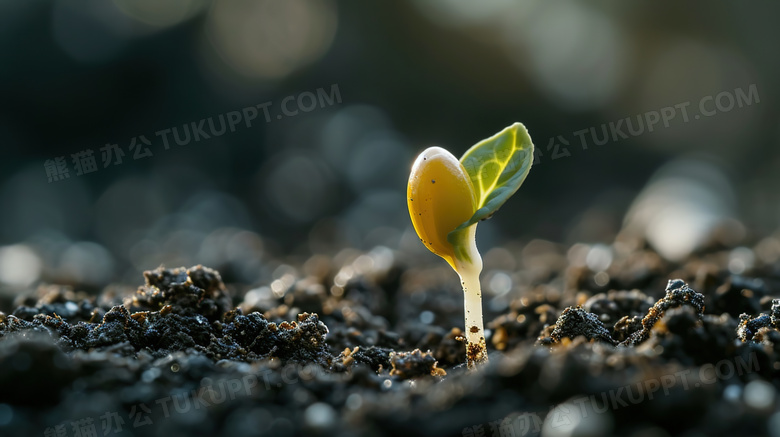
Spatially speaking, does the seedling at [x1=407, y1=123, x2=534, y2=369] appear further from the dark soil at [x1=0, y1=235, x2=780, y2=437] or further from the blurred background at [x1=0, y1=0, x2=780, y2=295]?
the blurred background at [x1=0, y1=0, x2=780, y2=295]

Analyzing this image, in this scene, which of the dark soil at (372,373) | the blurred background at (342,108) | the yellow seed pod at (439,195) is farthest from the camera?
the blurred background at (342,108)

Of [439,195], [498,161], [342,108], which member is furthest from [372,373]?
[342,108]

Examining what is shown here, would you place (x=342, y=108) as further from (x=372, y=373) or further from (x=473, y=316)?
(x=372, y=373)

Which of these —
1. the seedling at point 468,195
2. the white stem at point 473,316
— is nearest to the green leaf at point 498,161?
the seedling at point 468,195

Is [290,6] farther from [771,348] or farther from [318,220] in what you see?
[771,348]

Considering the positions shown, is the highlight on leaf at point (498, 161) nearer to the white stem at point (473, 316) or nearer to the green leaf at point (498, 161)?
the green leaf at point (498, 161)

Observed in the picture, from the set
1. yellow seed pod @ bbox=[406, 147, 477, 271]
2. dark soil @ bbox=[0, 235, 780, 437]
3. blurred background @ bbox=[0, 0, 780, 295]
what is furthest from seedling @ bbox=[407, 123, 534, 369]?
blurred background @ bbox=[0, 0, 780, 295]

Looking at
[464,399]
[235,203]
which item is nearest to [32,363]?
[464,399]
